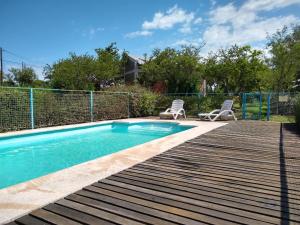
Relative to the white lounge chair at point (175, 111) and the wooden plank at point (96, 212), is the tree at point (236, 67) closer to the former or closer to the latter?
the white lounge chair at point (175, 111)

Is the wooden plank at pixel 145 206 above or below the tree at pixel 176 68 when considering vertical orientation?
below

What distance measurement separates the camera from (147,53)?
25.7 metres

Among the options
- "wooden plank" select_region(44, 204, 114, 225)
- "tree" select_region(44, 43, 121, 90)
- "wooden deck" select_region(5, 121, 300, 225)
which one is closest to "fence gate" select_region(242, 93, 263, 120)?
"wooden deck" select_region(5, 121, 300, 225)

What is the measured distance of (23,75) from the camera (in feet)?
131

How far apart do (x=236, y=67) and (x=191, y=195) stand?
17.3 meters

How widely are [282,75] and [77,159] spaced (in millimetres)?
19230

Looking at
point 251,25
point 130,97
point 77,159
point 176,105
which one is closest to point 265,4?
point 251,25

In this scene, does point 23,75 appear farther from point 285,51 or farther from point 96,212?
point 96,212

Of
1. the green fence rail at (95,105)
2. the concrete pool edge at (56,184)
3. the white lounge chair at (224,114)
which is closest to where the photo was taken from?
the concrete pool edge at (56,184)

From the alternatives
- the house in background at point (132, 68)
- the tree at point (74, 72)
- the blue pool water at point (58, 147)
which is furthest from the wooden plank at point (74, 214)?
the house in background at point (132, 68)

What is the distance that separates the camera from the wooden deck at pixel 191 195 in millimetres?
2436

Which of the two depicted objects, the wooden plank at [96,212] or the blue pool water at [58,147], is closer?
the wooden plank at [96,212]

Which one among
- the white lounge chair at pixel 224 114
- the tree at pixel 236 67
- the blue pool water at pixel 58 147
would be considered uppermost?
the tree at pixel 236 67

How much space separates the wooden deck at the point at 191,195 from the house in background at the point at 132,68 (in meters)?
27.7
